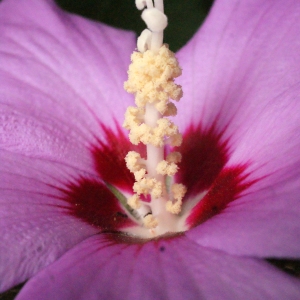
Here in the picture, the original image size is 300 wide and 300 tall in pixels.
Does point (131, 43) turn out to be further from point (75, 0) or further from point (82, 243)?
point (82, 243)

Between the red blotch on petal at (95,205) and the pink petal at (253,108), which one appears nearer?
the pink petal at (253,108)

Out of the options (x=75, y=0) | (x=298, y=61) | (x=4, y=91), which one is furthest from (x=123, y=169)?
(x=75, y=0)

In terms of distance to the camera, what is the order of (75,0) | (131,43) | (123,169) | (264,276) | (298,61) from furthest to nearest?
(75,0) → (131,43) → (123,169) → (298,61) → (264,276)

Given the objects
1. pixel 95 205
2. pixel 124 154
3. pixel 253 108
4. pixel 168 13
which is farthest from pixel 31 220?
pixel 168 13

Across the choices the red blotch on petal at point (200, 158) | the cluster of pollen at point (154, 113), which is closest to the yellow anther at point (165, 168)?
the cluster of pollen at point (154, 113)

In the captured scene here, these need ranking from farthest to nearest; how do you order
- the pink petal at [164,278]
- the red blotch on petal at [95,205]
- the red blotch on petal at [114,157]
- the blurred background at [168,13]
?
the blurred background at [168,13], the red blotch on petal at [114,157], the red blotch on petal at [95,205], the pink petal at [164,278]

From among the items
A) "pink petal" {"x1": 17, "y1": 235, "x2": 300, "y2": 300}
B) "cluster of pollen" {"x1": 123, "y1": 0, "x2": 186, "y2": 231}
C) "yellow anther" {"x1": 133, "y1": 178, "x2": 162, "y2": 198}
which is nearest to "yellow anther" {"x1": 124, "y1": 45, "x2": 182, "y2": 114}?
"cluster of pollen" {"x1": 123, "y1": 0, "x2": 186, "y2": 231}

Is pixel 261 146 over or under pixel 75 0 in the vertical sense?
under

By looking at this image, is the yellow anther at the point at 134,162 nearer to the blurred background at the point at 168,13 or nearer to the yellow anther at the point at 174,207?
the yellow anther at the point at 174,207

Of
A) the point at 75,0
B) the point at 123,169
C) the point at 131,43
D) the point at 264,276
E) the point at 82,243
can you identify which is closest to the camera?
the point at 264,276
